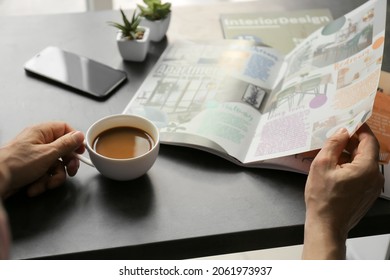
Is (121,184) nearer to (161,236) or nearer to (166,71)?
(161,236)

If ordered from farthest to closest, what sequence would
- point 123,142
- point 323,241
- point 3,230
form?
point 123,142 → point 323,241 → point 3,230

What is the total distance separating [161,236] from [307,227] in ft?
0.68

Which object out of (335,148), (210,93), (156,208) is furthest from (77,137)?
(335,148)

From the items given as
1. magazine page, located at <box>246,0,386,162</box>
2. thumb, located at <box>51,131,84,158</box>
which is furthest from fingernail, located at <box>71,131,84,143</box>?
magazine page, located at <box>246,0,386,162</box>

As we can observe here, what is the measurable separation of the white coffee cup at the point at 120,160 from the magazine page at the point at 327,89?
17cm

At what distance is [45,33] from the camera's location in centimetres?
113

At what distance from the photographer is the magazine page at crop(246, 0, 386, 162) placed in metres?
0.80

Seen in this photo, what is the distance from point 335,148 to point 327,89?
0.16m

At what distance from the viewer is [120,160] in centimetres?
75

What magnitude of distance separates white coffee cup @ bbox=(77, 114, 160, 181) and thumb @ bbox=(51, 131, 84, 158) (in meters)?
0.01

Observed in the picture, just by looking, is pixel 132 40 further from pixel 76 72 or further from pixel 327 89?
pixel 327 89

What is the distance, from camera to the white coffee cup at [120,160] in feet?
2.48

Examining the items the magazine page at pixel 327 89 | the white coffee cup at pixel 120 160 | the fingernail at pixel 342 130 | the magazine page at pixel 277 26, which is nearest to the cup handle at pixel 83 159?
the white coffee cup at pixel 120 160

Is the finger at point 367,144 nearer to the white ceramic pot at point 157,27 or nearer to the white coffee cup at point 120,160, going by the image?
the white coffee cup at point 120,160
